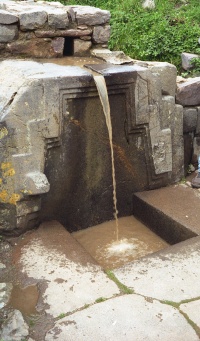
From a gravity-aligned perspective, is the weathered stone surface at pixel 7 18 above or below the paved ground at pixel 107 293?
above

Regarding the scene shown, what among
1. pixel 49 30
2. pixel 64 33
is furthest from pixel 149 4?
pixel 49 30

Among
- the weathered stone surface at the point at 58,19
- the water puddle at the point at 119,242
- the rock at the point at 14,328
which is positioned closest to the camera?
the rock at the point at 14,328

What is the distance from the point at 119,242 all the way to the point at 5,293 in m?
1.35

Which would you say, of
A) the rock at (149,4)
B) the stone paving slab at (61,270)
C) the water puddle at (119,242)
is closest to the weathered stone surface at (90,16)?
the water puddle at (119,242)

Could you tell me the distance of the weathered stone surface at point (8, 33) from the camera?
458cm

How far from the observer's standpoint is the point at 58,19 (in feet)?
15.6

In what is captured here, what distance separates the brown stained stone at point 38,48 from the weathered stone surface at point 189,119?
1478 millimetres

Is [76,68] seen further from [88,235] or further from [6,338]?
[6,338]

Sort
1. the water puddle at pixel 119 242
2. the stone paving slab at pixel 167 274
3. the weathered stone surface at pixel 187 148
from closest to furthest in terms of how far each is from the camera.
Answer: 1. the stone paving slab at pixel 167 274
2. the water puddle at pixel 119 242
3. the weathered stone surface at pixel 187 148

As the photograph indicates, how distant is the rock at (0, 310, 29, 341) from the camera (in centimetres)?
287

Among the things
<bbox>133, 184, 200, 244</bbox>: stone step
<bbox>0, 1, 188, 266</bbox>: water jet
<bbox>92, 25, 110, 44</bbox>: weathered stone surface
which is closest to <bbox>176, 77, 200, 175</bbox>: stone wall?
<bbox>0, 1, 188, 266</bbox>: water jet

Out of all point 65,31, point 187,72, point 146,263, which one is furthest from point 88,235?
point 187,72

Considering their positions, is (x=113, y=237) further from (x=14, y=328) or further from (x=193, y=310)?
(x=14, y=328)

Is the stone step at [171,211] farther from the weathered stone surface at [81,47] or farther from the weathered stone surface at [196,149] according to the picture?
the weathered stone surface at [81,47]
